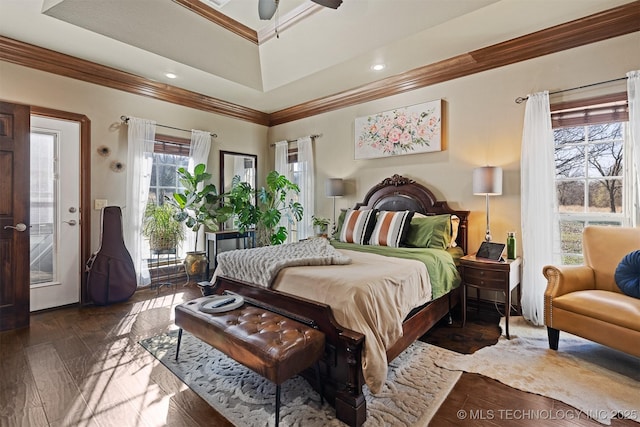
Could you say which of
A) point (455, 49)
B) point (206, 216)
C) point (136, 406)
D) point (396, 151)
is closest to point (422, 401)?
point (136, 406)

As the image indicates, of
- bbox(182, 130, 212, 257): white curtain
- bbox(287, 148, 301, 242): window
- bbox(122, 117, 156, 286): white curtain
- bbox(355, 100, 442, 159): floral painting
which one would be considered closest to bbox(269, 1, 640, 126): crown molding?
bbox(355, 100, 442, 159): floral painting

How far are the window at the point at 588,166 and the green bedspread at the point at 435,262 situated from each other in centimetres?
121

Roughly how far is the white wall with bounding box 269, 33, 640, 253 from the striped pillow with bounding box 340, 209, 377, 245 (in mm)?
824

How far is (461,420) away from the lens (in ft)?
5.69

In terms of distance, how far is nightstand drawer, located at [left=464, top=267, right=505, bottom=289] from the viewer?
9.18 feet

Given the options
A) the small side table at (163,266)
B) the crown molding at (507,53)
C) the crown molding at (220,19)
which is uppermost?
the crown molding at (220,19)

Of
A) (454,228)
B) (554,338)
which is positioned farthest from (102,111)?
(554,338)

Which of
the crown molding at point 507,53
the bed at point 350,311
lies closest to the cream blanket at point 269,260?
the bed at point 350,311

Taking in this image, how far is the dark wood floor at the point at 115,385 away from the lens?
1.75m

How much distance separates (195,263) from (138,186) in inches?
50.4

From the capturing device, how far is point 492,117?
3.40m

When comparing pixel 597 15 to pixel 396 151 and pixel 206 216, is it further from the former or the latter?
pixel 206 216

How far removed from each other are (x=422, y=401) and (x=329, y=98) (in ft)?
13.3

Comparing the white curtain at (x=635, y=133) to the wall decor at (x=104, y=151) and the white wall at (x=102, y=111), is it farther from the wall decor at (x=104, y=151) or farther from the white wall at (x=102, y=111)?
the wall decor at (x=104, y=151)
